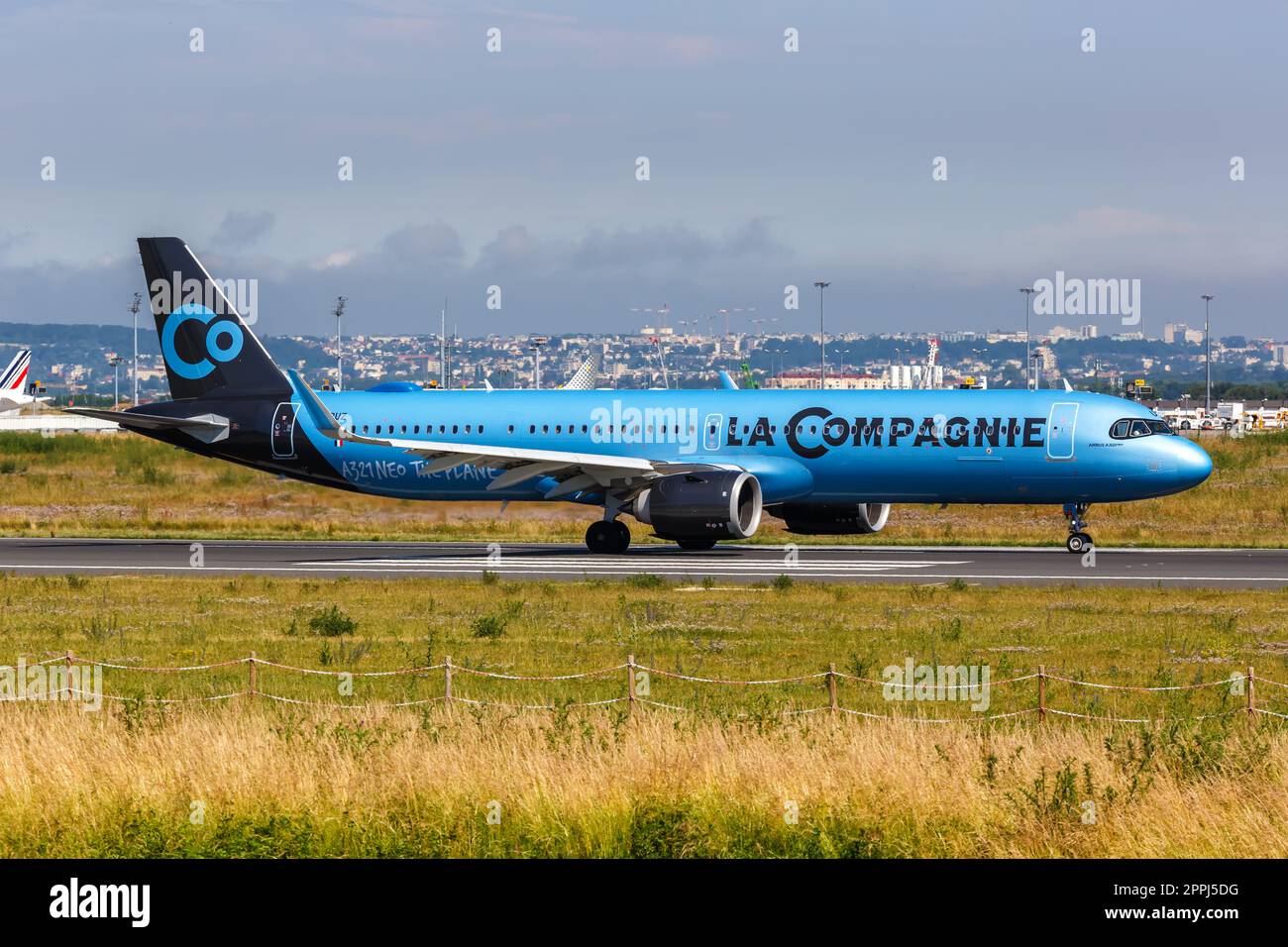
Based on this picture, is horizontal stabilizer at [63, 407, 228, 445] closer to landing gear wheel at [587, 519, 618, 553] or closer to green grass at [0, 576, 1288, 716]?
green grass at [0, 576, 1288, 716]

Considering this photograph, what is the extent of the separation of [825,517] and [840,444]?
13.9 ft

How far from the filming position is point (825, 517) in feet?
167

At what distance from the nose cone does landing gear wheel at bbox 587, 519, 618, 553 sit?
52.4 feet

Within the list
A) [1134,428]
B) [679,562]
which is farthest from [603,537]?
[1134,428]

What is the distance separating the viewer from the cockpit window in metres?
46.2

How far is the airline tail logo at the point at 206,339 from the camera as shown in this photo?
52.8 metres

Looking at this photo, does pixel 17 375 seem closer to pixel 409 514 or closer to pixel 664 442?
pixel 409 514

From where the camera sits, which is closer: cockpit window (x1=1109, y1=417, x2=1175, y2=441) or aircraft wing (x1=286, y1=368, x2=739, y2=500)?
cockpit window (x1=1109, y1=417, x2=1175, y2=441)

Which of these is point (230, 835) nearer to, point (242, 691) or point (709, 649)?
point (242, 691)

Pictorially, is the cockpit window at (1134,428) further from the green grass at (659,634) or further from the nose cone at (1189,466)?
the green grass at (659,634)

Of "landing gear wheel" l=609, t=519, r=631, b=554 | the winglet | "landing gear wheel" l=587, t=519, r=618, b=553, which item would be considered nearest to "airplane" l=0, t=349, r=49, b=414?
the winglet

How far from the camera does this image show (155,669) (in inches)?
990
